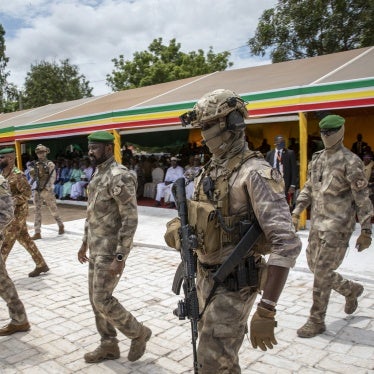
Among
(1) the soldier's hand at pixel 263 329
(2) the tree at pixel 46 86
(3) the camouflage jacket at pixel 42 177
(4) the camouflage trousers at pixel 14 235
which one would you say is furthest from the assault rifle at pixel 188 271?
(2) the tree at pixel 46 86

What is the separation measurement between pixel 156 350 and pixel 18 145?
12.7 metres

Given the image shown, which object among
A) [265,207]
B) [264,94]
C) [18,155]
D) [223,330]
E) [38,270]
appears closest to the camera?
[265,207]

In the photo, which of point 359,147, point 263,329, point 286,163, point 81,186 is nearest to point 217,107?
point 263,329

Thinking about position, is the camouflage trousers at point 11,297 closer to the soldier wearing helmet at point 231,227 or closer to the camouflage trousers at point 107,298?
the camouflage trousers at point 107,298

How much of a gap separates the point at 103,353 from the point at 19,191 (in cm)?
285

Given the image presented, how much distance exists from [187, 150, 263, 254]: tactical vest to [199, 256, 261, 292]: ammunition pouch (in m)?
0.13

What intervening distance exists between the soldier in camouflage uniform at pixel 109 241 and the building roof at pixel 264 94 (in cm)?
494

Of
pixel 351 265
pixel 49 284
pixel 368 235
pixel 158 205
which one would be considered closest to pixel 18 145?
pixel 158 205

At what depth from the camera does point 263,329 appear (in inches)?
71.8

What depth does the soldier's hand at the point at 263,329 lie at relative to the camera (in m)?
1.82

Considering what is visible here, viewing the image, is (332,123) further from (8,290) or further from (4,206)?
→ (8,290)

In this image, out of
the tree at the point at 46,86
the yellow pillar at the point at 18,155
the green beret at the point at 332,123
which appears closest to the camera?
the green beret at the point at 332,123

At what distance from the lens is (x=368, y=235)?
349 cm

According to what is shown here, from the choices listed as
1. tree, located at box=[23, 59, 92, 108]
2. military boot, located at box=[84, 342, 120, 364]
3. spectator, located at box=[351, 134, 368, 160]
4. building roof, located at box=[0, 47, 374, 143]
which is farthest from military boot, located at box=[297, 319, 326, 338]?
tree, located at box=[23, 59, 92, 108]
